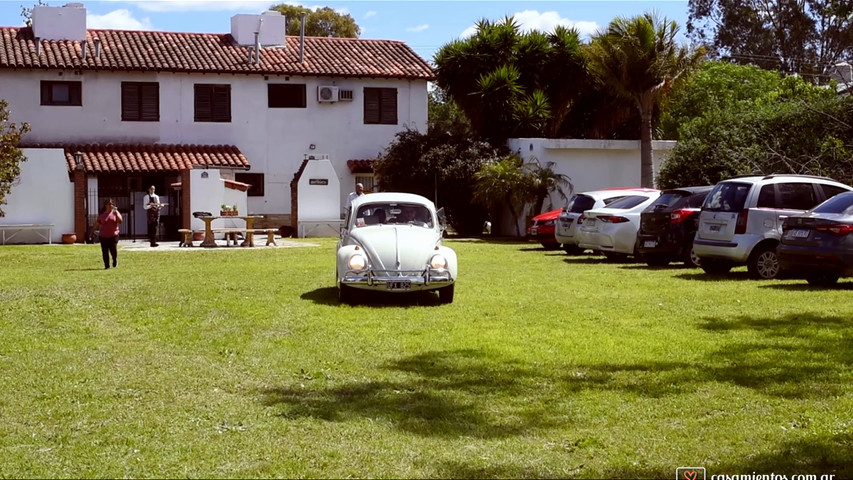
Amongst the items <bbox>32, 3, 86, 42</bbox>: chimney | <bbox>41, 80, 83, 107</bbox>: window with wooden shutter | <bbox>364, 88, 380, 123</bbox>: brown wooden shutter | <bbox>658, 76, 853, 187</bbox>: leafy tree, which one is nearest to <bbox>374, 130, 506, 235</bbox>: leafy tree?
<bbox>364, 88, 380, 123</bbox>: brown wooden shutter

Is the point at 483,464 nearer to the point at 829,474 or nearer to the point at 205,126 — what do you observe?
the point at 829,474

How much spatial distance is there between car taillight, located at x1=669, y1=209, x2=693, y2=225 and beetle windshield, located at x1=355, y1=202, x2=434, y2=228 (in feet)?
21.2

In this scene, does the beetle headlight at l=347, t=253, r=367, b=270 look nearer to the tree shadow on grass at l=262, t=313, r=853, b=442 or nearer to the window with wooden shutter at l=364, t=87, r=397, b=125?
the tree shadow on grass at l=262, t=313, r=853, b=442

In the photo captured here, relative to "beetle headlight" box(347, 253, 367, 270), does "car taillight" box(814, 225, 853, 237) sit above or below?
above

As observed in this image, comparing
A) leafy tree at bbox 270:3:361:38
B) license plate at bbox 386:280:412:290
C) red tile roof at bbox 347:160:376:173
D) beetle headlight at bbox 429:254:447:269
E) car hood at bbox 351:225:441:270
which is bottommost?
license plate at bbox 386:280:412:290

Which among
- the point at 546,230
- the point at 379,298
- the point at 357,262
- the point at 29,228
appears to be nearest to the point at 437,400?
the point at 357,262

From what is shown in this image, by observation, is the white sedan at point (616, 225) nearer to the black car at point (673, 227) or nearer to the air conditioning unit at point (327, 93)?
the black car at point (673, 227)

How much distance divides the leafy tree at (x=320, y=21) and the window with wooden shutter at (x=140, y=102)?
2107 centimetres

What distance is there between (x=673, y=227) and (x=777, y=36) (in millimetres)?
46285

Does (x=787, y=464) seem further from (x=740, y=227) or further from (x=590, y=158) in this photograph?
(x=590, y=158)

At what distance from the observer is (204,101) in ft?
140

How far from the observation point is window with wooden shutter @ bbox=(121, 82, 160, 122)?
137ft

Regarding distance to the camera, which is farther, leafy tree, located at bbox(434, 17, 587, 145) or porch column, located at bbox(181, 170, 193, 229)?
leafy tree, located at bbox(434, 17, 587, 145)

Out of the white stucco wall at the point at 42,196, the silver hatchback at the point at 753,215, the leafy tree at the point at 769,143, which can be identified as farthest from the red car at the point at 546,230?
the white stucco wall at the point at 42,196
